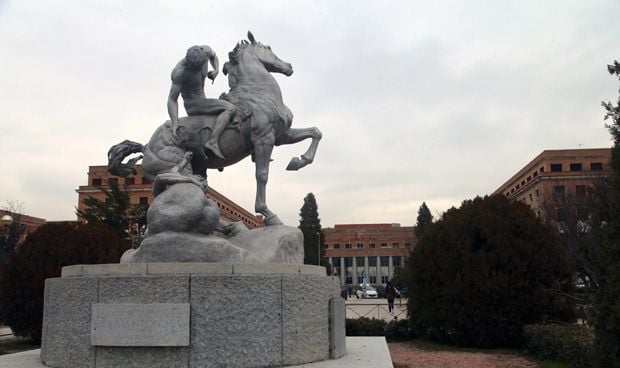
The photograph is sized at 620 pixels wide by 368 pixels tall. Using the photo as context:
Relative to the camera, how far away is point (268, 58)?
9070 mm

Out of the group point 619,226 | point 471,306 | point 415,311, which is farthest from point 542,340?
point 619,226

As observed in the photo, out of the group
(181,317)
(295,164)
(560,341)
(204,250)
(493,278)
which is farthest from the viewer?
(493,278)

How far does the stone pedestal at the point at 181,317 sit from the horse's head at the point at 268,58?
3.81 m

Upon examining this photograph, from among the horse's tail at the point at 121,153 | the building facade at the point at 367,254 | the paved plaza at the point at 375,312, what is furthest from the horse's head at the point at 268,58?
the building facade at the point at 367,254

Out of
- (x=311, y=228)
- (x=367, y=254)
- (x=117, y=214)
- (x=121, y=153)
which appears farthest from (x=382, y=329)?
(x=367, y=254)

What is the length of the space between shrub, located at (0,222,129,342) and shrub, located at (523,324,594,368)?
11513 millimetres

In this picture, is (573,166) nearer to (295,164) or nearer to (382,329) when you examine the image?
(382,329)

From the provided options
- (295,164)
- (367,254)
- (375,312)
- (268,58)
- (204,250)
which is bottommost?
(375,312)

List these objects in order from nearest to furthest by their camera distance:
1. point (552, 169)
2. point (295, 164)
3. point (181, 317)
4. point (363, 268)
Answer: point (181, 317) → point (295, 164) → point (552, 169) → point (363, 268)

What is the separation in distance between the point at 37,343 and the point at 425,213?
2431 inches

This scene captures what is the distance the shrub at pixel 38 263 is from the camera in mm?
15773

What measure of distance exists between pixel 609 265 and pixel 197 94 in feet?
19.3

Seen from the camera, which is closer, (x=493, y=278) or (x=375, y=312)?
(x=493, y=278)

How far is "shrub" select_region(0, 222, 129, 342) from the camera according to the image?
1577cm
